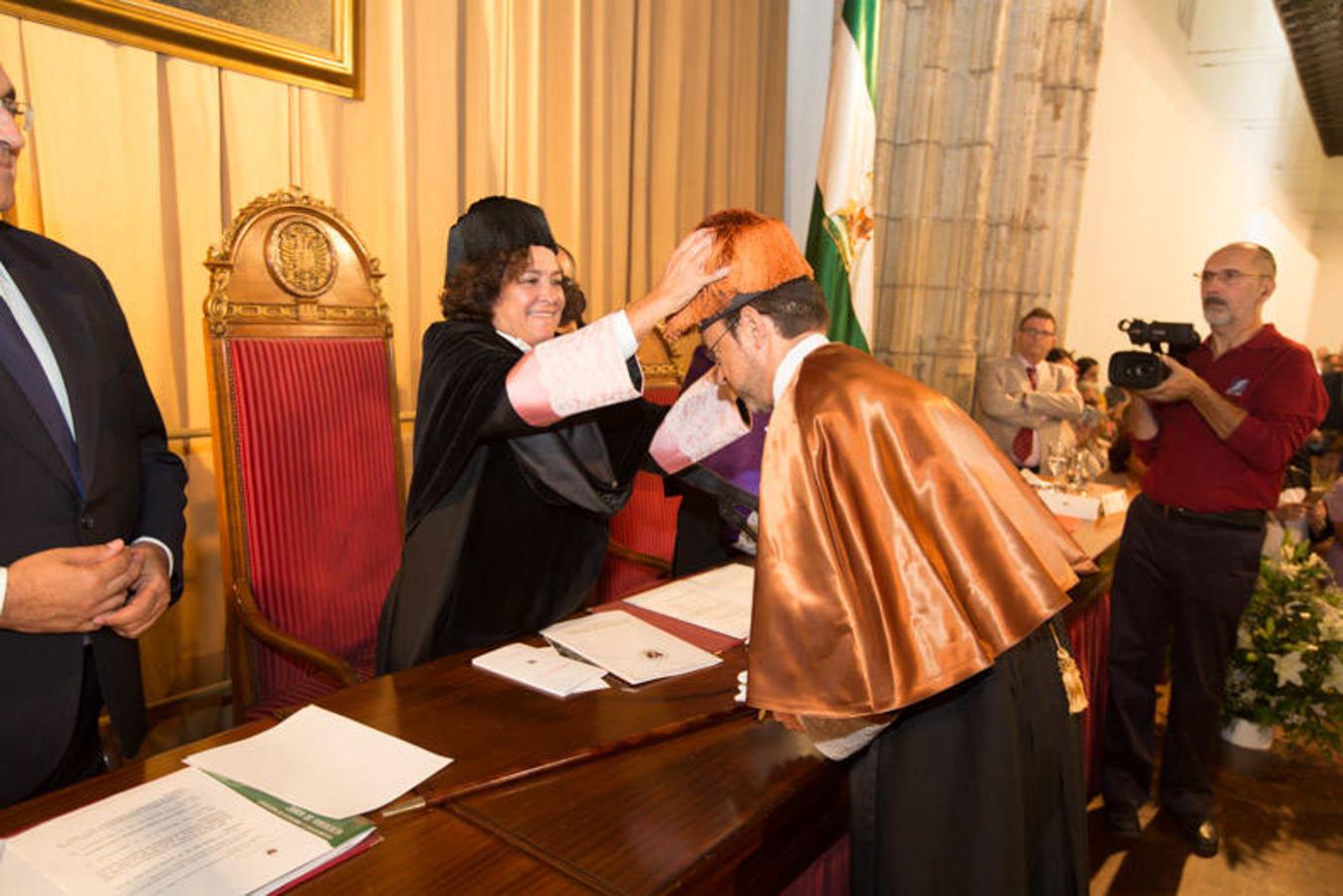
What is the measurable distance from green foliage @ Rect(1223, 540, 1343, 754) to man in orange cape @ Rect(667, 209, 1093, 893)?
2.55 m

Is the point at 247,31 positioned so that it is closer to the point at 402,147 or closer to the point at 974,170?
the point at 402,147

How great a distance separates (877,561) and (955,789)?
353 millimetres

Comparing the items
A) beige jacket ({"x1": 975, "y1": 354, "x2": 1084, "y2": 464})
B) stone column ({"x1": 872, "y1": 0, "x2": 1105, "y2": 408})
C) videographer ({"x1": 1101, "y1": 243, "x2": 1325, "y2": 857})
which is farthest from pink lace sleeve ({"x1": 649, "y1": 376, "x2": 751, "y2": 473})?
stone column ({"x1": 872, "y1": 0, "x2": 1105, "y2": 408})

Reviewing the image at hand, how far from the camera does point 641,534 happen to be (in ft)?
11.5

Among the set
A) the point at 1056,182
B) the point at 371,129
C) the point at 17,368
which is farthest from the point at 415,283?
the point at 1056,182

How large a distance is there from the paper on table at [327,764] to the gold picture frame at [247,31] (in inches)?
86.8

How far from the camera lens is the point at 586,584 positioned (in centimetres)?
201

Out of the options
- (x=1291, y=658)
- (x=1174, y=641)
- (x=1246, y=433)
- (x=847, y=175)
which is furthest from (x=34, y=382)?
(x=1291, y=658)

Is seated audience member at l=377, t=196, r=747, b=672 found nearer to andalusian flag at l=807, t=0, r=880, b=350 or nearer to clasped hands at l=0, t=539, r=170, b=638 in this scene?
clasped hands at l=0, t=539, r=170, b=638

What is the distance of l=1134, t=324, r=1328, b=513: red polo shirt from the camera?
8.68ft

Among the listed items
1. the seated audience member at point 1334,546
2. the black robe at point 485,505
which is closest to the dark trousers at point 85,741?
the black robe at point 485,505

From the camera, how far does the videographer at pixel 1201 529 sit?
2.68 m

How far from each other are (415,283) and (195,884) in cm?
273

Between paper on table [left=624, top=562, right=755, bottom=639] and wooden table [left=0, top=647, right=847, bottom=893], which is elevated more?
wooden table [left=0, top=647, right=847, bottom=893]
